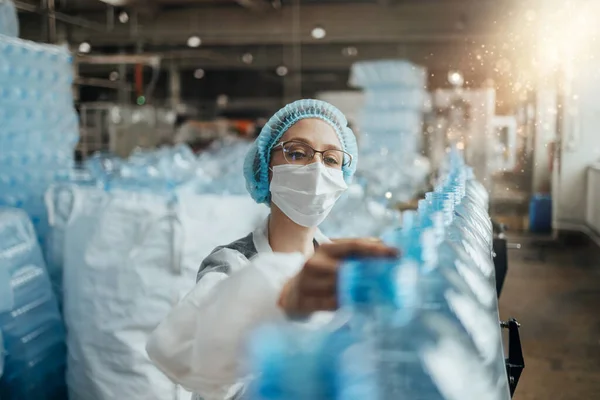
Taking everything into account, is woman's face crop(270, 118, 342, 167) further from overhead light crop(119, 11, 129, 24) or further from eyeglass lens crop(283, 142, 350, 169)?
overhead light crop(119, 11, 129, 24)

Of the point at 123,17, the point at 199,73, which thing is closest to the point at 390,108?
the point at 123,17

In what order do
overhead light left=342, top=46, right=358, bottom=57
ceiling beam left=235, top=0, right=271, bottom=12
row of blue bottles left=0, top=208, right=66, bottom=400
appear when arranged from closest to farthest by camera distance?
row of blue bottles left=0, top=208, right=66, bottom=400, ceiling beam left=235, top=0, right=271, bottom=12, overhead light left=342, top=46, right=358, bottom=57

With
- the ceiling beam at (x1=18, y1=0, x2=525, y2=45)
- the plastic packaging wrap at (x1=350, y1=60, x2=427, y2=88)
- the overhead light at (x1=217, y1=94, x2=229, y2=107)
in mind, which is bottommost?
the plastic packaging wrap at (x1=350, y1=60, x2=427, y2=88)

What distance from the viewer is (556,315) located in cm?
194

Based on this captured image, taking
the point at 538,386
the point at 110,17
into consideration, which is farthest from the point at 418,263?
the point at 110,17

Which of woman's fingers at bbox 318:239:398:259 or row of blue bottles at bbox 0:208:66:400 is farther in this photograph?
row of blue bottles at bbox 0:208:66:400

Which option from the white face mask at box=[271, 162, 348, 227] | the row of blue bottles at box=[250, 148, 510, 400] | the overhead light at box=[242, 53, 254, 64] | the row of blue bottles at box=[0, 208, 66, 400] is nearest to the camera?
the row of blue bottles at box=[250, 148, 510, 400]

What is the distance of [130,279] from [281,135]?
120cm

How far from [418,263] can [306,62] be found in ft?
36.9

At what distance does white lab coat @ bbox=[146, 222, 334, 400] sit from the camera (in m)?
0.65

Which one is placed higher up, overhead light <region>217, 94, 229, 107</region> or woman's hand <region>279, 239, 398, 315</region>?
overhead light <region>217, 94, 229, 107</region>

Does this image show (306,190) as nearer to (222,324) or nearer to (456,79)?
(222,324)

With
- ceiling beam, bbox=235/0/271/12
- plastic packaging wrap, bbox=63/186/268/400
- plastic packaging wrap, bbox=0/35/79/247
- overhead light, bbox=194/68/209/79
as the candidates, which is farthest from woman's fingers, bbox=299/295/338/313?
overhead light, bbox=194/68/209/79

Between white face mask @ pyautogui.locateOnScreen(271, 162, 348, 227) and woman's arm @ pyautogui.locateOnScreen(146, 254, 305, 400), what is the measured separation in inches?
14.9
